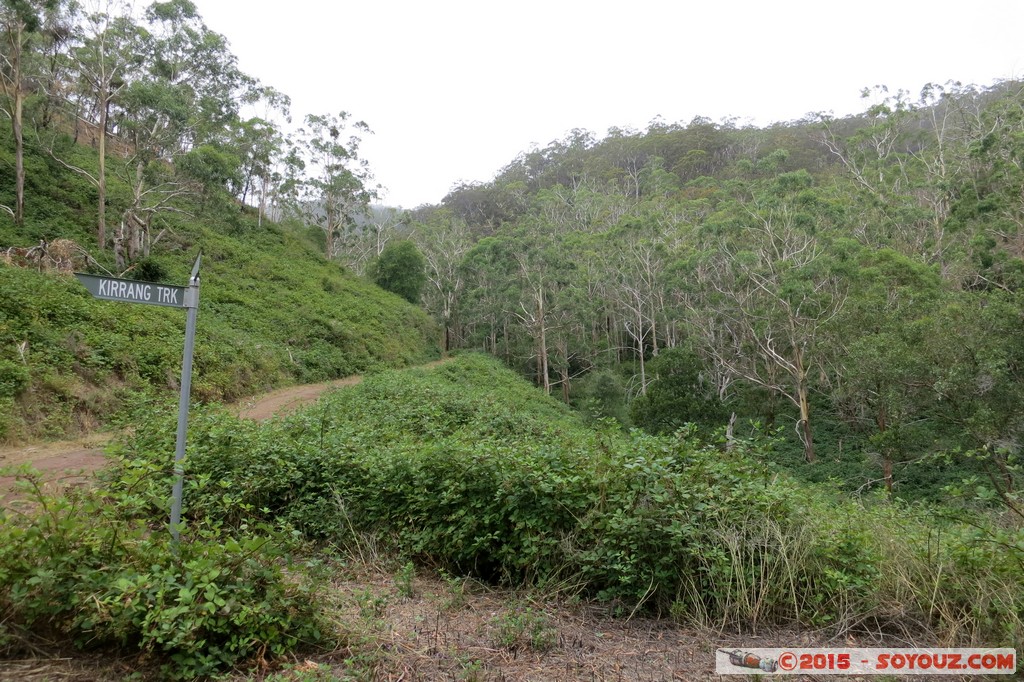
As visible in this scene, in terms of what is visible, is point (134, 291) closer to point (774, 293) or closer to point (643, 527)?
point (643, 527)

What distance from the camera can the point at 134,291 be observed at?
9.75ft

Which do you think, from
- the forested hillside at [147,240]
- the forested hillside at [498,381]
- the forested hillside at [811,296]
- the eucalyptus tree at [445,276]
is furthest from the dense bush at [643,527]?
the eucalyptus tree at [445,276]

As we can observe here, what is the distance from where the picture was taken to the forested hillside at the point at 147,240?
1025 cm

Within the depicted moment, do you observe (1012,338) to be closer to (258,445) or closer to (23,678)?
(258,445)

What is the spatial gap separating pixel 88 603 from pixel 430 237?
128ft

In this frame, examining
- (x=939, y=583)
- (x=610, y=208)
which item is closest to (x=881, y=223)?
(x=610, y=208)

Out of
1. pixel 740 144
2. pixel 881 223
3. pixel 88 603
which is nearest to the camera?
pixel 88 603

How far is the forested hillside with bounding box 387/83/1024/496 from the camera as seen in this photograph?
1519 cm

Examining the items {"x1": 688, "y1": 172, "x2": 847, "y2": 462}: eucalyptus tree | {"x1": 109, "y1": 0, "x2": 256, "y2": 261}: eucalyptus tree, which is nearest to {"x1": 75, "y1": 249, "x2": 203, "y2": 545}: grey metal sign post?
{"x1": 109, "y1": 0, "x2": 256, "y2": 261}: eucalyptus tree

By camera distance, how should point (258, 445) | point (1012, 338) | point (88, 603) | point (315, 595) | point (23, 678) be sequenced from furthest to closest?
point (1012, 338) < point (258, 445) < point (315, 595) < point (88, 603) < point (23, 678)

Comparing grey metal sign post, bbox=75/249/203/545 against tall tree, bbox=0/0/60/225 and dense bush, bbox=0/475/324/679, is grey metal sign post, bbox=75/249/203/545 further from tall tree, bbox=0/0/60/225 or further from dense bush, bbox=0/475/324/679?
tall tree, bbox=0/0/60/225

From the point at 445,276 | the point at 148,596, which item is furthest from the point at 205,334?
the point at 445,276

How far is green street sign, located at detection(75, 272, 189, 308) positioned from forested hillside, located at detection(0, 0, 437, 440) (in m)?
4.39

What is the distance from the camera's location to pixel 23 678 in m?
2.33
